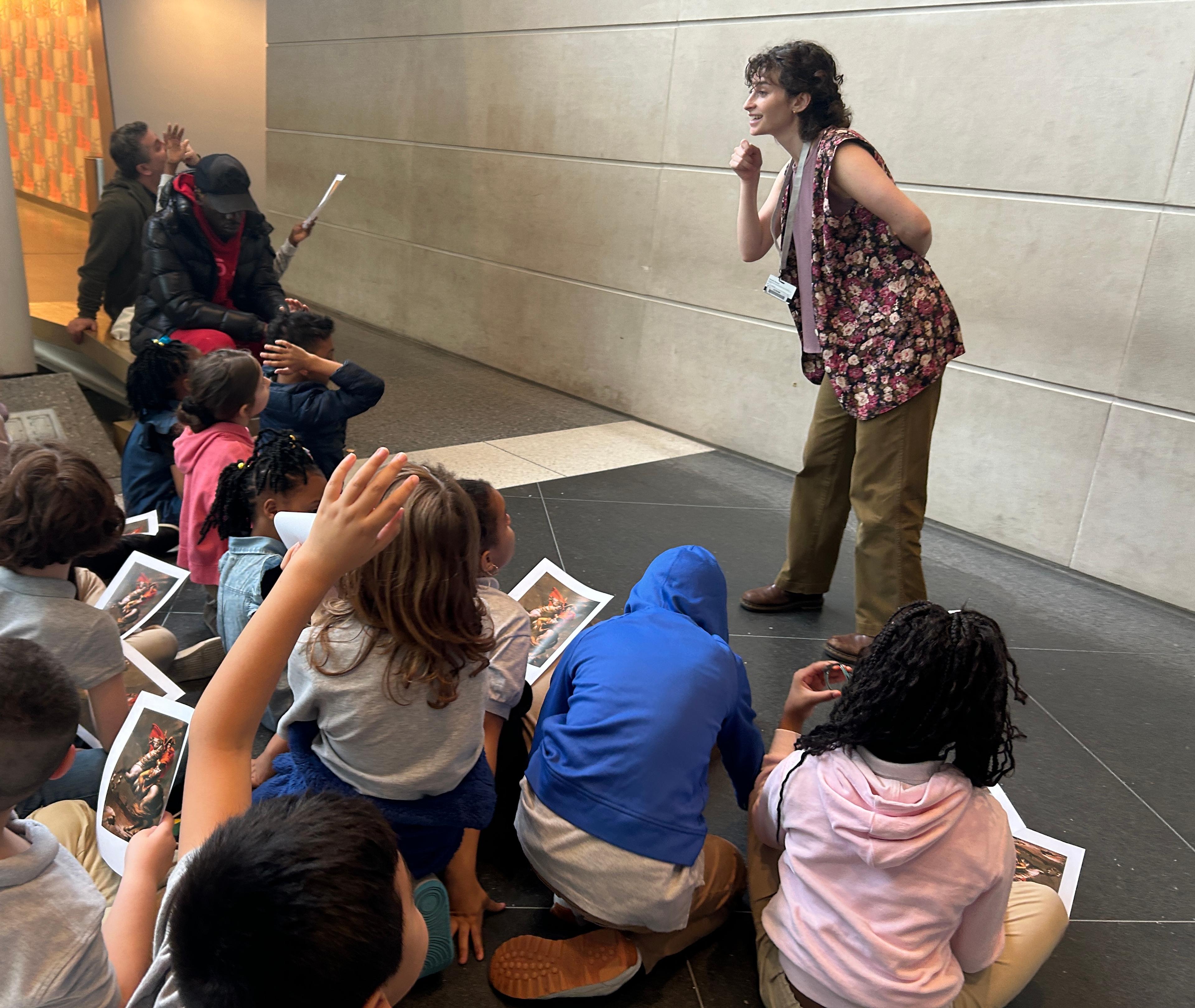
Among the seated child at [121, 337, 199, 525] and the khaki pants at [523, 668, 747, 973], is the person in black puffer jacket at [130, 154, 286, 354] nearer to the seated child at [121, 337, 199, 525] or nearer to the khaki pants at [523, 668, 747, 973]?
the seated child at [121, 337, 199, 525]

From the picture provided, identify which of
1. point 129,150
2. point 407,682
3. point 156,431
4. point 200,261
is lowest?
point 156,431

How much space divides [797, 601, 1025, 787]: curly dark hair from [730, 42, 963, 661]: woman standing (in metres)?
1.50

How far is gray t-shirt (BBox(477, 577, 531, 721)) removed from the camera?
6.54ft

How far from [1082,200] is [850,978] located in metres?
3.36

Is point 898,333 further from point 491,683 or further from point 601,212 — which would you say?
point 601,212

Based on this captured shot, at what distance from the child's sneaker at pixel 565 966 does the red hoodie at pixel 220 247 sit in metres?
3.61

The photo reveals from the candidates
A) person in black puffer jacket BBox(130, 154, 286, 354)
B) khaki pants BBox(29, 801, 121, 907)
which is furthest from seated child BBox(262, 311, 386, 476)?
khaki pants BBox(29, 801, 121, 907)

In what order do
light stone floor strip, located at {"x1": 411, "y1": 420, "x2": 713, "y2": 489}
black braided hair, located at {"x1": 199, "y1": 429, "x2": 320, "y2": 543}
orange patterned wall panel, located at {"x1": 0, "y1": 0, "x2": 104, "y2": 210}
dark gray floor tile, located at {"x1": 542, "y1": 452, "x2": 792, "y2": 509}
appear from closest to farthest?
black braided hair, located at {"x1": 199, "y1": 429, "x2": 320, "y2": 543}
dark gray floor tile, located at {"x1": 542, "y1": 452, "x2": 792, "y2": 509}
light stone floor strip, located at {"x1": 411, "y1": 420, "x2": 713, "y2": 489}
orange patterned wall panel, located at {"x1": 0, "y1": 0, "x2": 104, "y2": 210}

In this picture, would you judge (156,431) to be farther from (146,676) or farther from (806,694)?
(806,694)

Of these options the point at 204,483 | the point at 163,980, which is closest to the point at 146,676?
the point at 204,483

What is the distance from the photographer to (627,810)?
1.72 m

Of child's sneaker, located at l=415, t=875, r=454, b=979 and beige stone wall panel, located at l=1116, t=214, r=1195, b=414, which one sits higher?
beige stone wall panel, located at l=1116, t=214, r=1195, b=414

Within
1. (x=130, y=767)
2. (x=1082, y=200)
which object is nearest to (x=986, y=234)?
(x=1082, y=200)

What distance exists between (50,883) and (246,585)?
1278 millimetres
